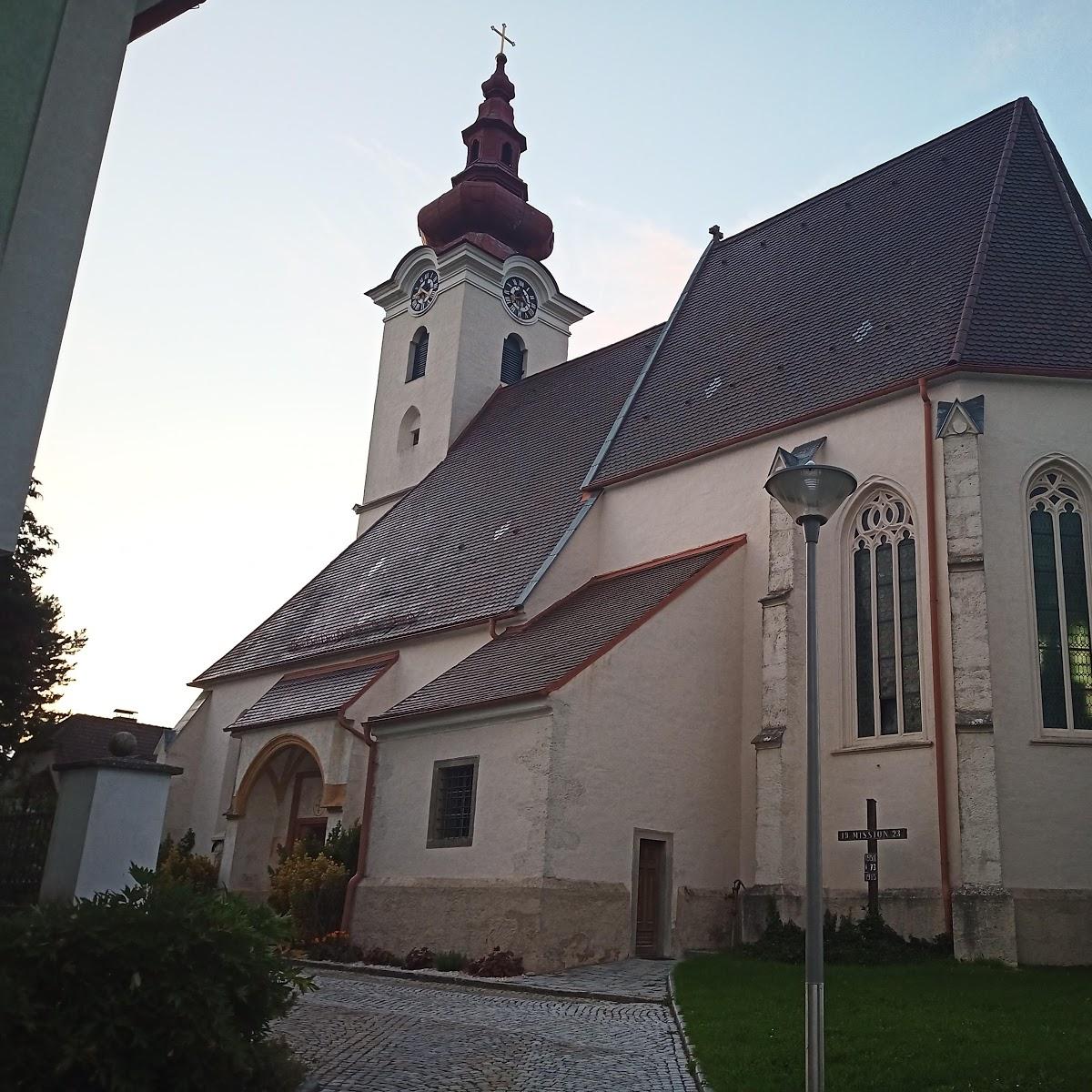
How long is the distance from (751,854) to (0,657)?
1175cm

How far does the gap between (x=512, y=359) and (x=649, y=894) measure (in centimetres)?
1844

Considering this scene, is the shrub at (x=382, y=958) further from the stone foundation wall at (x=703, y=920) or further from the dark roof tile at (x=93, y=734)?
the dark roof tile at (x=93, y=734)

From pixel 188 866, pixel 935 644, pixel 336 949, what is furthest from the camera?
pixel 188 866

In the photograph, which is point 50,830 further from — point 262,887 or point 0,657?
point 262,887

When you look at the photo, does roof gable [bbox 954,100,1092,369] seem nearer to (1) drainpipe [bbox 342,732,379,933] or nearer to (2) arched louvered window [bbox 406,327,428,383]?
(1) drainpipe [bbox 342,732,379,933]

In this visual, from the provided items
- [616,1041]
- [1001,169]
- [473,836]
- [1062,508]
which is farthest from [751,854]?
[1001,169]

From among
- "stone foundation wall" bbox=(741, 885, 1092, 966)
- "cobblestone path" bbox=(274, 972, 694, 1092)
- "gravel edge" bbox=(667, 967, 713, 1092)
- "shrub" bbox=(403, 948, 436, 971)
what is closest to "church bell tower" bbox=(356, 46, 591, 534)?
"shrub" bbox=(403, 948, 436, 971)

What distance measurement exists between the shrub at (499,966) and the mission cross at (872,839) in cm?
427

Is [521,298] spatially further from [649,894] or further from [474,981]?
[474,981]

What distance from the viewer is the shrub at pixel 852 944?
45.6 feet

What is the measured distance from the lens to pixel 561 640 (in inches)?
701

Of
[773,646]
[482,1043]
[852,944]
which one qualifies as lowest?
[482,1043]

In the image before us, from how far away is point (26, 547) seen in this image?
19688 millimetres

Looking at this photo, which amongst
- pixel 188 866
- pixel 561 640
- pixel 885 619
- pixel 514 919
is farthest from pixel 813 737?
pixel 188 866
